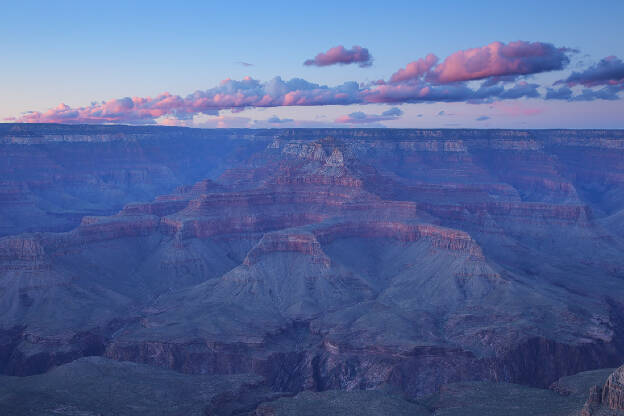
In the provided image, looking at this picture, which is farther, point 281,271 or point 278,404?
point 281,271

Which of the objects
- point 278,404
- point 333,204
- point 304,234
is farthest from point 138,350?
point 333,204

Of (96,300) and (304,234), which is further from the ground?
A: (304,234)

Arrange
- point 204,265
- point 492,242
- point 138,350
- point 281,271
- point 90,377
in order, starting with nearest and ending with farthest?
point 90,377
point 138,350
point 281,271
point 204,265
point 492,242

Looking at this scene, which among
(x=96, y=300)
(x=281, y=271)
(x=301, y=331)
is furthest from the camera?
(x=281, y=271)

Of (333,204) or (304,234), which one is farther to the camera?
(333,204)

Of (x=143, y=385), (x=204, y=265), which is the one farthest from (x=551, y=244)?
(x=143, y=385)

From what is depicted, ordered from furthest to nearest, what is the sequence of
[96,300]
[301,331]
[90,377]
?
[96,300] → [301,331] → [90,377]

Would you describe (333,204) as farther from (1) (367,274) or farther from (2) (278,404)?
(2) (278,404)

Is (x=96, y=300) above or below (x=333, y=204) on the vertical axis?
below

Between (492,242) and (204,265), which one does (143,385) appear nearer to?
(204,265)
